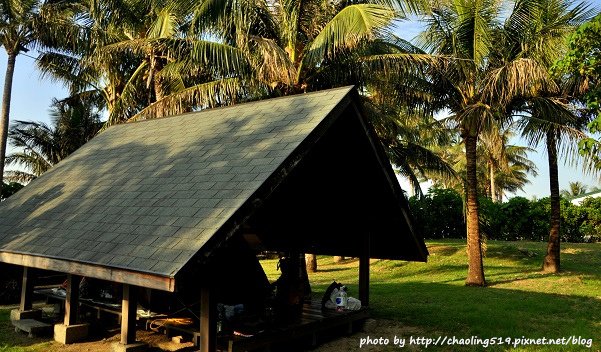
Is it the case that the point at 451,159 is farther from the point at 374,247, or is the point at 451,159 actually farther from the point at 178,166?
the point at 178,166

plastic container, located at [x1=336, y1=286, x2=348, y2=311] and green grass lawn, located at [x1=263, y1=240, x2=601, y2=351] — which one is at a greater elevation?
plastic container, located at [x1=336, y1=286, x2=348, y2=311]

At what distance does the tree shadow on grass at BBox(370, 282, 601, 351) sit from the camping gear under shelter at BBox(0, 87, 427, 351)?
1.61 m

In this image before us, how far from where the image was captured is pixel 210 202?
21.7ft

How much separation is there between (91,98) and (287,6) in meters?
17.7

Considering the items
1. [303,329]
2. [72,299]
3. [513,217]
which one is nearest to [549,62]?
[303,329]

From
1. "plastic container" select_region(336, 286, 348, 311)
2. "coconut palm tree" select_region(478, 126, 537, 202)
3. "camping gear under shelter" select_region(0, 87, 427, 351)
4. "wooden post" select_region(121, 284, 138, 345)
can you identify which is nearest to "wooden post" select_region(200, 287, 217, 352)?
"camping gear under shelter" select_region(0, 87, 427, 351)

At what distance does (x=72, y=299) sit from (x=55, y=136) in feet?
74.1

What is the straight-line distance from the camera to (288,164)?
6.84m

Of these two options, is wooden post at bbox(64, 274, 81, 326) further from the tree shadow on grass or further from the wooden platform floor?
the tree shadow on grass

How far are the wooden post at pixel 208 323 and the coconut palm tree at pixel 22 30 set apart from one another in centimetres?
1537

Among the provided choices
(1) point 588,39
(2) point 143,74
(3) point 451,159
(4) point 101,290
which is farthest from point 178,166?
(3) point 451,159

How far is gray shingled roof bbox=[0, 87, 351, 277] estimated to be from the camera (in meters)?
6.30

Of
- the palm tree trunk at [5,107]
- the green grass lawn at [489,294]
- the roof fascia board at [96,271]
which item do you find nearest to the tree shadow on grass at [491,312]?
the green grass lawn at [489,294]

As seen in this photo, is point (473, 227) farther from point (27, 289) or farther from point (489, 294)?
point (27, 289)
